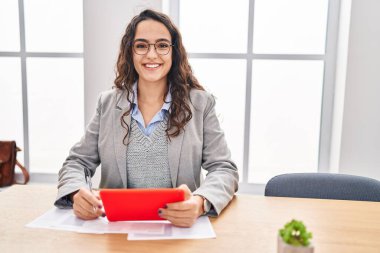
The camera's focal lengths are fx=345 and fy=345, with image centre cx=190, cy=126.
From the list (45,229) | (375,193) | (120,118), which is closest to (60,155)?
(120,118)

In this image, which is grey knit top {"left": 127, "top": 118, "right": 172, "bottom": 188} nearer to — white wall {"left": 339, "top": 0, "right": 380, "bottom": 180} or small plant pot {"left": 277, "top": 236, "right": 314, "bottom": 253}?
small plant pot {"left": 277, "top": 236, "right": 314, "bottom": 253}

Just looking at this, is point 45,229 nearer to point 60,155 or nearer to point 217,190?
point 217,190

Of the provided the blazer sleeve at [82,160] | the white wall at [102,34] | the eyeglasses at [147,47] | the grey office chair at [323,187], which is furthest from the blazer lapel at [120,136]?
the white wall at [102,34]

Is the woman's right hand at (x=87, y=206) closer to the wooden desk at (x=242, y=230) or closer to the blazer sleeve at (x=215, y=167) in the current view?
the wooden desk at (x=242, y=230)

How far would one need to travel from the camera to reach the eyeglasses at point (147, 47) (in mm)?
1551

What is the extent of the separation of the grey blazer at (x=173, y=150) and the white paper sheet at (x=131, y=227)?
0.25m

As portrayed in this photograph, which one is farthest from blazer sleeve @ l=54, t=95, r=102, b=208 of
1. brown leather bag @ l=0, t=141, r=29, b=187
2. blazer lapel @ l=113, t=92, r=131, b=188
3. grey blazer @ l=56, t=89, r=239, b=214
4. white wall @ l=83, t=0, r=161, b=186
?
brown leather bag @ l=0, t=141, r=29, b=187

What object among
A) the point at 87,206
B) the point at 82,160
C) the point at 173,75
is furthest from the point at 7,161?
the point at 87,206

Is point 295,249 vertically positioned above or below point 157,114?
below

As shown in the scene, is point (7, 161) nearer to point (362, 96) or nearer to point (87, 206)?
point (87, 206)

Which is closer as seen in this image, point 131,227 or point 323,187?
point 131,227

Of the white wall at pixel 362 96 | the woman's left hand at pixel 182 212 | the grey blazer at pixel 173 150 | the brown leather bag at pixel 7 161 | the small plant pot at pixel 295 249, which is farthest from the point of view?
the brown leather bag at pixel 7 161

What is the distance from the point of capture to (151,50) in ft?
5.06

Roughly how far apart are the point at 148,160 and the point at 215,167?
292 mm
